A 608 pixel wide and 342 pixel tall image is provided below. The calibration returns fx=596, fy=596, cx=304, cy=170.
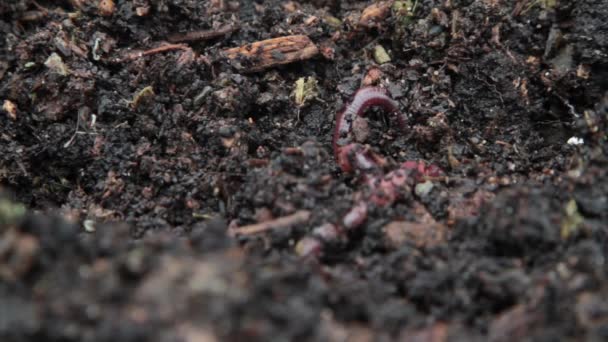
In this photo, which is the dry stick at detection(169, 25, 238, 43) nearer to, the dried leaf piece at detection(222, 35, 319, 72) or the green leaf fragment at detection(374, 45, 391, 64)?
the dried leaf piece at detection(222, 35, 319, 72)

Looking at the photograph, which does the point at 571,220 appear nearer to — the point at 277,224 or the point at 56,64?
the point at 277,224

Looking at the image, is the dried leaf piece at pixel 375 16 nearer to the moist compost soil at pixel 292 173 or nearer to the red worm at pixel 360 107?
the moist compost soil at pixel 292 173

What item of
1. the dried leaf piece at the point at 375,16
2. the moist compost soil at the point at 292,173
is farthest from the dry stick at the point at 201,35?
the dried leaf piece at the point at 375,16

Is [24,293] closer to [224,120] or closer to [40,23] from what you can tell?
[224,120]

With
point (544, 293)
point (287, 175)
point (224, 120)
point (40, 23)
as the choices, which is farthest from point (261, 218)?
point (40, 23)

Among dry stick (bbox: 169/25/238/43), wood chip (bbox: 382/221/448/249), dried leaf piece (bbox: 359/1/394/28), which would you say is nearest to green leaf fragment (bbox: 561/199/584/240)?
wood chip (bbox: 382/221/448/249)

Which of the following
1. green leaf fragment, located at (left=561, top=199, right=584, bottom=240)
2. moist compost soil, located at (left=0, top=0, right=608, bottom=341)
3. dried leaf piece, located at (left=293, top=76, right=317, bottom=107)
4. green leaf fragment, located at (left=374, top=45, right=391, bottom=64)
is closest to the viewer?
moist compost soil, located at (left=0, top=0, right=608, bottom=341)

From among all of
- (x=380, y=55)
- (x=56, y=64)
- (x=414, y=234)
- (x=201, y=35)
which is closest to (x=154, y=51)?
(x=201, y=35)
